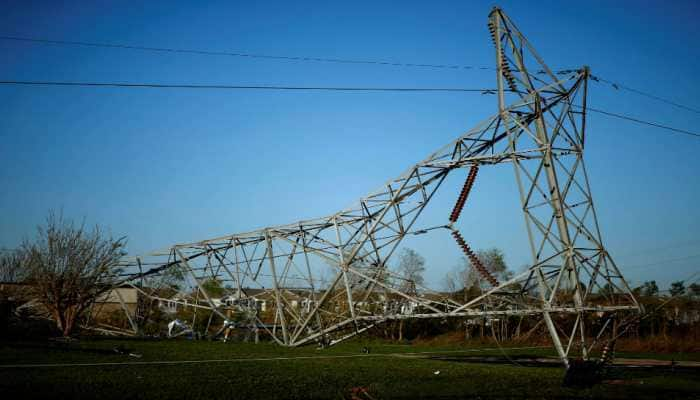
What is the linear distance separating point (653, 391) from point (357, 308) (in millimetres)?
14627

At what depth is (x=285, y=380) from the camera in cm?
1433

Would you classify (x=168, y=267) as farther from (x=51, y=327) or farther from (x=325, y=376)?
(x=325, y=376)

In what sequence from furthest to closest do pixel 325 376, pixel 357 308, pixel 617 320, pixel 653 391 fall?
pixel 357 308
pixel 617 320
pixel 325 376
pixel 653 391

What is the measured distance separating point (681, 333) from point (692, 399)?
27.9 meters

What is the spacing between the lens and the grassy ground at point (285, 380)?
1188 centimetres

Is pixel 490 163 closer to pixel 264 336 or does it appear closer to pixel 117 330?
pixel 264 336

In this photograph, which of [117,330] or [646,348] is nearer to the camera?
[646,348]

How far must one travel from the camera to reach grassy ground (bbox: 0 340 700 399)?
11.9 metres

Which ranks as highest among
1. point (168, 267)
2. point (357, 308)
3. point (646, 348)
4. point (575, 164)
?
point (575, 164)

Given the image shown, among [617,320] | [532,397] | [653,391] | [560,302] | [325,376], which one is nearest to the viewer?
[532,397]

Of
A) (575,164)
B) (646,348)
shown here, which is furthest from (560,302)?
(646,348)

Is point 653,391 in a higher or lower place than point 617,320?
lower

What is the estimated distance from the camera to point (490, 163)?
22.1 meters

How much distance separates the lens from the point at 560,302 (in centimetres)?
2191
